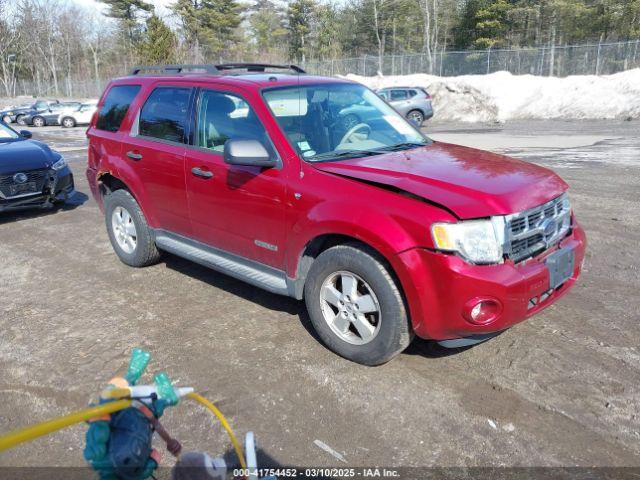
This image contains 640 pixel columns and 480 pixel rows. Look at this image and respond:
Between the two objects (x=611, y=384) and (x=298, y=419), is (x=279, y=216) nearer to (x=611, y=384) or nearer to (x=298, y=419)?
(x=298, y=419)

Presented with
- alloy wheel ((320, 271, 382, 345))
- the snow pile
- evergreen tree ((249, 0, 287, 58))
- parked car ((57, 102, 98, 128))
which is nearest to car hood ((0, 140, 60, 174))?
alloy wheel ((320, 271, 382, 345))

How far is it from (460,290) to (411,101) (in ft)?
70.7

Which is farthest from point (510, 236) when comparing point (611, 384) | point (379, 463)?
point (379, 463)

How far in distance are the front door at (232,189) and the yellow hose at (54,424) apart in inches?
99.1

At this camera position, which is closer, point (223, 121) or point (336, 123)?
point (336, 123)

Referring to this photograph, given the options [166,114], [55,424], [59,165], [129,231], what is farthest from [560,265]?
[59,165]

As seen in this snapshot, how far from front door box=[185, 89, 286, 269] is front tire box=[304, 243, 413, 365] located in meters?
0.50

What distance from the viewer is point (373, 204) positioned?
3367mm

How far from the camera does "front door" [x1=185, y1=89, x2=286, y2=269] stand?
400 cm

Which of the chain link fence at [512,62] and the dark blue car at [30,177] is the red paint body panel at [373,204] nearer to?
the dark blue car at [30,177]

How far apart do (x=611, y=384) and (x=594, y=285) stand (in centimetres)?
177

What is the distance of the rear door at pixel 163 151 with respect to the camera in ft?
15.5

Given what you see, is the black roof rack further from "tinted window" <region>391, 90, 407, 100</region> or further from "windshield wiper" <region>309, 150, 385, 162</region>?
"tinted window" <region>391, 90, 407, 100</region>

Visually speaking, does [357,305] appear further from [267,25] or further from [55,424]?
[267,25]
